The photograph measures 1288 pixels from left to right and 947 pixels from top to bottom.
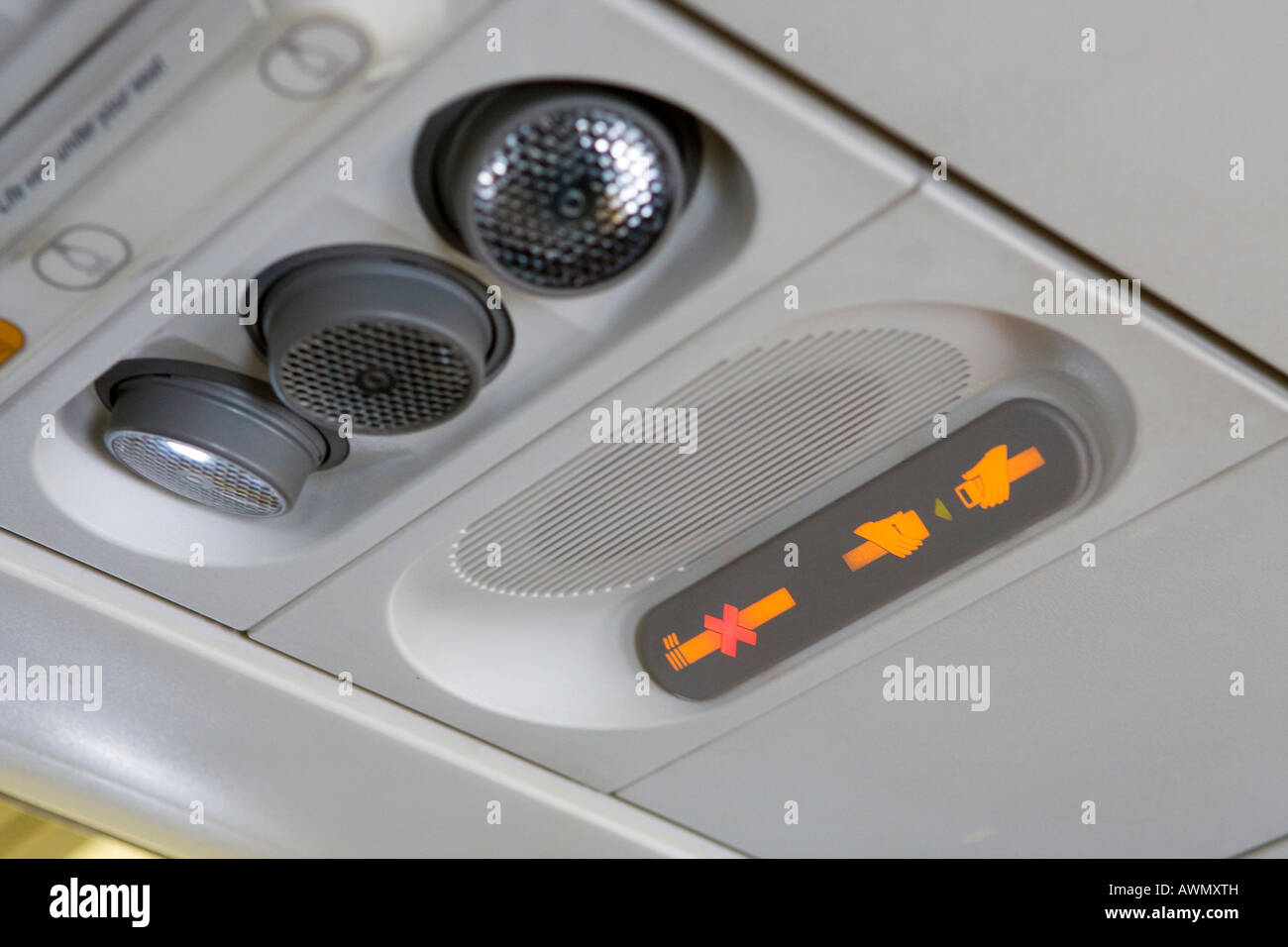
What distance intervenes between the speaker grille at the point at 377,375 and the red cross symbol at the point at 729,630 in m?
0.35

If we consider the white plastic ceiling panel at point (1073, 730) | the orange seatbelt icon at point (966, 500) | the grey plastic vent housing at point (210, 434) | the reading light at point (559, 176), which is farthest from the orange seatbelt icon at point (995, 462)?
the grey plastic vent housing at point (210, 434)

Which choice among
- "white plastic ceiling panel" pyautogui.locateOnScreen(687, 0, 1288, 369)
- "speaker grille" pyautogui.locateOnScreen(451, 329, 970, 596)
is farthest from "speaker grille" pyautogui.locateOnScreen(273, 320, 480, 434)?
"white plastic ceiling panel" pyautogui.locateOnScreen(687, 0, 1288, 369)

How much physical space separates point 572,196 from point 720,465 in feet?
1.04

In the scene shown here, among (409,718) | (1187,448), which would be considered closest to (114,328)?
(409,718)

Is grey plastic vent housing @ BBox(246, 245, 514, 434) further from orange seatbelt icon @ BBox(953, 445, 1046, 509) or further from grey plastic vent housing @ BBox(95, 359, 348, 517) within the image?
orange seatbelt icon @ BBox(953, 445, 1046, 509)

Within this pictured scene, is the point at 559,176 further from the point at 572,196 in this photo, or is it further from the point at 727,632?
the point at 727,632

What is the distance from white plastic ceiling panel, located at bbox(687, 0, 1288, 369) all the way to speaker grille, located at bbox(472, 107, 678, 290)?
86 millimetres

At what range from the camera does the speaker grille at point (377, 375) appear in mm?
748

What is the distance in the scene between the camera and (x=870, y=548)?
96 centimetres

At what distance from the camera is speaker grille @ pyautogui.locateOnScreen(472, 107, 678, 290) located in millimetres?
651

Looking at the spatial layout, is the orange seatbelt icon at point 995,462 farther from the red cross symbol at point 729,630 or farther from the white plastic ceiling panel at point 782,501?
the red cross symbol at point 729,630

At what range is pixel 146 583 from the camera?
3.23 feet
